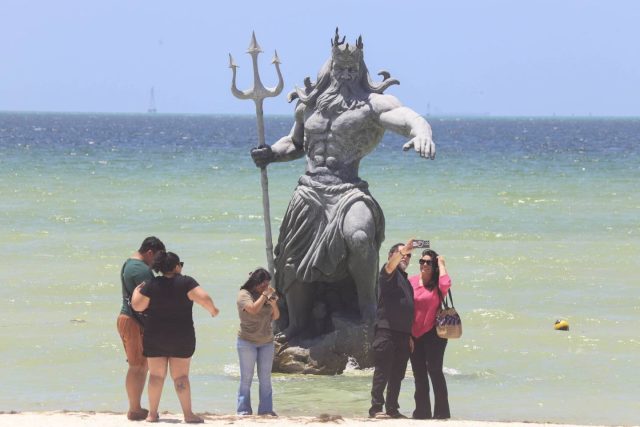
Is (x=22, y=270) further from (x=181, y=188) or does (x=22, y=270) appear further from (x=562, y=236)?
(x=181, y=188)

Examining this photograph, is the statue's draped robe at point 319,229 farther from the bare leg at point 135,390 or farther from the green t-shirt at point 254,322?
the bare leg at point 135,390

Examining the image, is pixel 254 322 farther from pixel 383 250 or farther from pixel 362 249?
pixel 383 250

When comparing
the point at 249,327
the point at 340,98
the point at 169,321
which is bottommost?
the point at 249,327

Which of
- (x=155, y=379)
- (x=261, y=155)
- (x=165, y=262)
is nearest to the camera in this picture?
(x=165, y=262)

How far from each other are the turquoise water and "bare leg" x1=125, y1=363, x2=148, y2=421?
1.38 m

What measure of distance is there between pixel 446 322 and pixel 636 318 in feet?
19.6

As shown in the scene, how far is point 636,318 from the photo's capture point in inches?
568

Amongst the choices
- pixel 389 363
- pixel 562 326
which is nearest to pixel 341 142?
pixel 389 363

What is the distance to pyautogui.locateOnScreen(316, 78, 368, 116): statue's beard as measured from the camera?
10.9m

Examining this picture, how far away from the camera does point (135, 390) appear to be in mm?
8695

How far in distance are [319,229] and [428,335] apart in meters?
1.97

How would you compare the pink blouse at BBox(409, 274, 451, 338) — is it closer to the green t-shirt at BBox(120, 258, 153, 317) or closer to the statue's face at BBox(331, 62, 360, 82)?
the green t-shirt at BBox(120, 258, 153, 317)

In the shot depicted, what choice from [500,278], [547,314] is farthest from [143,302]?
[500,278]

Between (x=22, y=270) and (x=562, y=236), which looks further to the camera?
(x=562, y=236)
